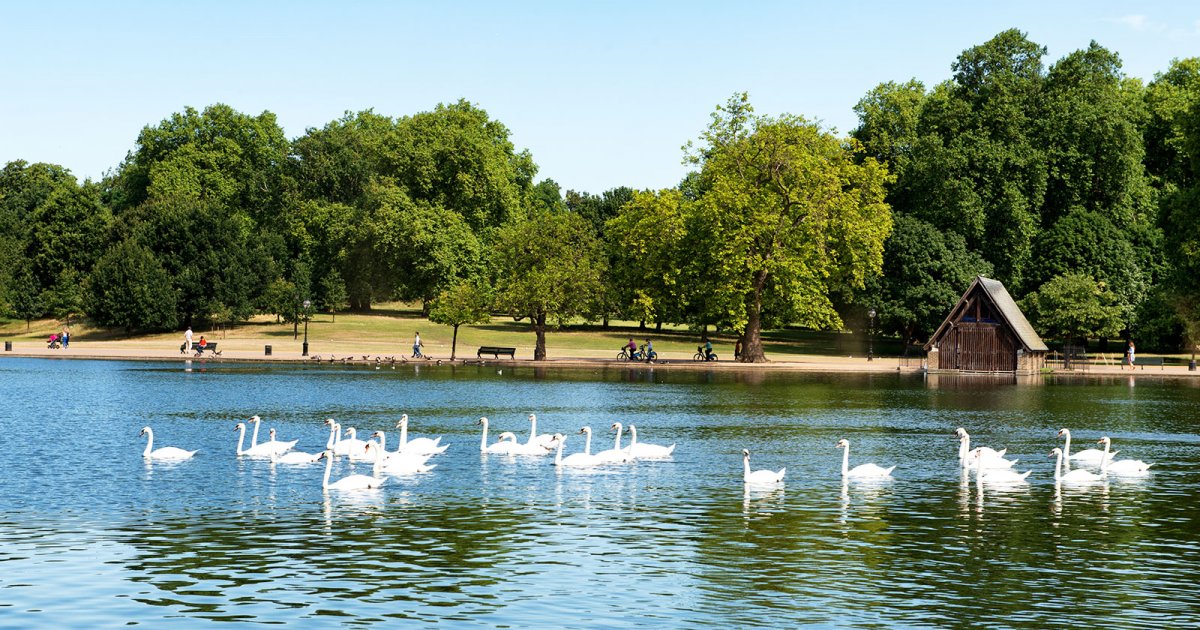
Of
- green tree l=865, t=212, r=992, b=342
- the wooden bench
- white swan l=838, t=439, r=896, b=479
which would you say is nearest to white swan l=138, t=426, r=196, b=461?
white swan l=838, t=439, r=896, b=479

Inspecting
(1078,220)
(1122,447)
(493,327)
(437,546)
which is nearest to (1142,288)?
(1078,220)

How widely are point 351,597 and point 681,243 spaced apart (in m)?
77.6

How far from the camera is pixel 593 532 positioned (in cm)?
2445

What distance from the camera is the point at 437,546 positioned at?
22.8 m

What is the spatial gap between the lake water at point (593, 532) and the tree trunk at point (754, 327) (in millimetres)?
42219

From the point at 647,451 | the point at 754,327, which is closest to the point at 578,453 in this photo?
the point at 647,451

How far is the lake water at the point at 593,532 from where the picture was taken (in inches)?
730

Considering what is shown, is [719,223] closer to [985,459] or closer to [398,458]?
[985,459]

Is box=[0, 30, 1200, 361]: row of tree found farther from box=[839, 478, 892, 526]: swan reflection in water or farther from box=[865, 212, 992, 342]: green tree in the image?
box=[839, 478, 892, 526]: swan reflection in water

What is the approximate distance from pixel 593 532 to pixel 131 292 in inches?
3738

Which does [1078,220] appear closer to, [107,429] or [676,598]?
[107,429]

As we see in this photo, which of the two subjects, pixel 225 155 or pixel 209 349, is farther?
pixel 225 155

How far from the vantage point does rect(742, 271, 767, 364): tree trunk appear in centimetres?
9062

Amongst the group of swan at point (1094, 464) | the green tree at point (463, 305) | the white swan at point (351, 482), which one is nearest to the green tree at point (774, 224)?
the green tree at point (463, 305)
